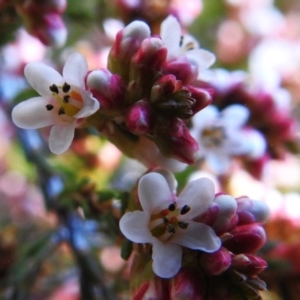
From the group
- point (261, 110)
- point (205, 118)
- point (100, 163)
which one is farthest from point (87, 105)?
point (100, 163)

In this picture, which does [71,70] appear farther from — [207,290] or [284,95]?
[284,95]

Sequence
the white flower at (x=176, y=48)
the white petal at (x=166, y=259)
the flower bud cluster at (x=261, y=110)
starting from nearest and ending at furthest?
the white petal at (x=166, y=259) < the white flower at (x=176, y=48) < the flower bud cluster at (x=261, y=110)

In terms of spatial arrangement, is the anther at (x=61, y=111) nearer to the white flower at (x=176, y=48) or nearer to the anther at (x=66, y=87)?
the anther at (x=66, y=87)

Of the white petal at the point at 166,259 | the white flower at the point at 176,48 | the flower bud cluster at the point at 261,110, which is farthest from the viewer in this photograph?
the flower bud cluster at the point at 261,110

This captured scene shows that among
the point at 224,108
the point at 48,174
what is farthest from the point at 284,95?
the point at 48,174

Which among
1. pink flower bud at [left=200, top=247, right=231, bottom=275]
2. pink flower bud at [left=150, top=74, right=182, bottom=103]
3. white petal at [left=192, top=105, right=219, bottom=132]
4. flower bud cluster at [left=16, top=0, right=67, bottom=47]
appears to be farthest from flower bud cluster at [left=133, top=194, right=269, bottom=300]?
flower bud cluster at [left=16, top=0, right=67, bottom=47]

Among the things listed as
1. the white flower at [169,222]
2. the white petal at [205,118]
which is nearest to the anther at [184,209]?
the white flower at [169,222]

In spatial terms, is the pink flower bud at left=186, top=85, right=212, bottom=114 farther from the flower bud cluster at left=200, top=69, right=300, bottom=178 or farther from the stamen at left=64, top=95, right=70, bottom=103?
the flower bud cluster at left=200, top=69, right=300, bottom=178

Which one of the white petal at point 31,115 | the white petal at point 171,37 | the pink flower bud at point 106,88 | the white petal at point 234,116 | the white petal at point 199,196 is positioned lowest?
the white petal at point 234,116
